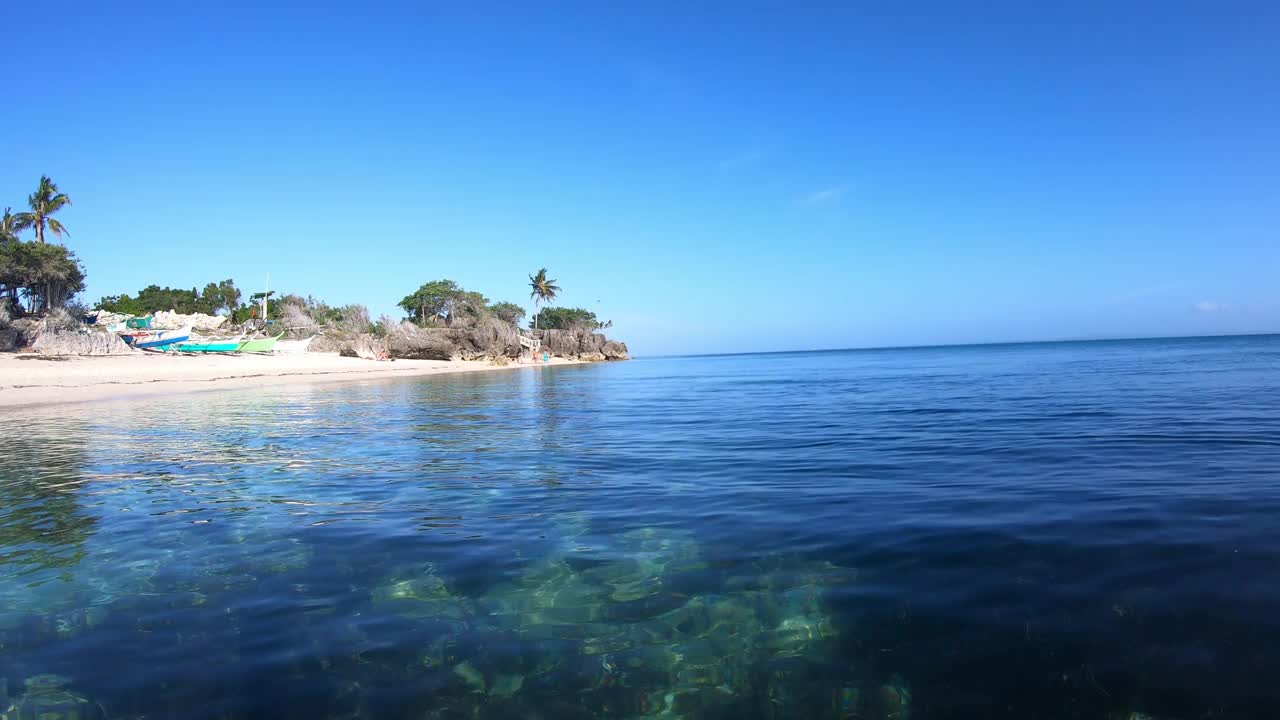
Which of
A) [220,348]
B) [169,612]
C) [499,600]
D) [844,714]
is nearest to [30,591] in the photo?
[169,612]

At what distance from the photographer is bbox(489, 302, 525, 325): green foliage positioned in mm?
106062

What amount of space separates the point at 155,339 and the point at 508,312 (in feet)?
184

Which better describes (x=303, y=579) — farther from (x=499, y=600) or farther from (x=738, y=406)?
(x=738, y=406)

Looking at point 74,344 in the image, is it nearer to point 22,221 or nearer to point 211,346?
point 211,346

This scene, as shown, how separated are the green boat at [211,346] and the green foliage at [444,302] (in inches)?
1205

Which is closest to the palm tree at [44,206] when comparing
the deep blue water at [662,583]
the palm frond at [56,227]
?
the palm frond at [56,227]

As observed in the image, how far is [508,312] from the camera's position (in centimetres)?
10712

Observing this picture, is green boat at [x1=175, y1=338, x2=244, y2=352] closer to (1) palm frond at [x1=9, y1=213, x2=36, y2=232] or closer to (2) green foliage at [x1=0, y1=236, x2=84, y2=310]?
(2) green foliage at [x1=0, y1=236, x2=84, y2=310]

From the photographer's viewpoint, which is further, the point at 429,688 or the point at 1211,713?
the point at 429,688

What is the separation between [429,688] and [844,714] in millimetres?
2388

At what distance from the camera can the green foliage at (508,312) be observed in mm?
106062

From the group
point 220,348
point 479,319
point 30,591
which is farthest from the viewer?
point 479,319

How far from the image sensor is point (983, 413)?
16.7 metres

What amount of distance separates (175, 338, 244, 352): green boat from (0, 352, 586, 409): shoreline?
4.97m
